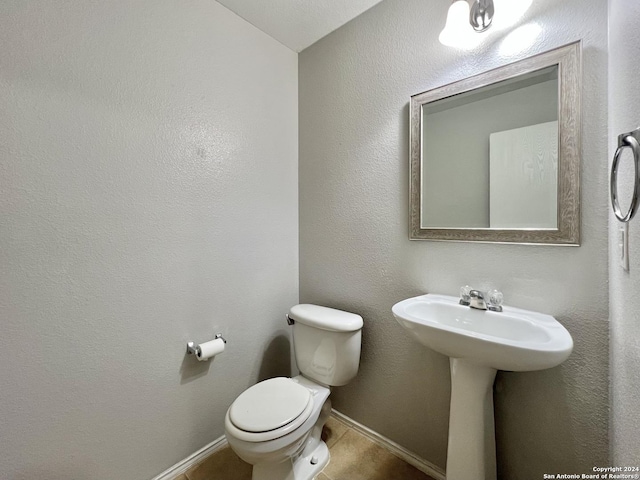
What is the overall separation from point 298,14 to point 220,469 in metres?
2.57

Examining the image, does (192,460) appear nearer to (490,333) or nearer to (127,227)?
(127,227)

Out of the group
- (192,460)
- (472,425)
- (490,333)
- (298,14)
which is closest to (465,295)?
(490,333)

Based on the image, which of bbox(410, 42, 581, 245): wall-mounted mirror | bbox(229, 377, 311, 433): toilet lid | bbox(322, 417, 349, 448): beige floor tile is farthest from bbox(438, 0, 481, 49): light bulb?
bbox(322, 417, 349, 448): beige floor tile

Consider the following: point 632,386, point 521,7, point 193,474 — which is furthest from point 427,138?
point 193,474

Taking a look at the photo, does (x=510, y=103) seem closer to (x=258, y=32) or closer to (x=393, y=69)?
(x=393, y=69)

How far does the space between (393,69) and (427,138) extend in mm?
455

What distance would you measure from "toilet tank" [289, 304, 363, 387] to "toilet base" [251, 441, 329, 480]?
0.35 meters

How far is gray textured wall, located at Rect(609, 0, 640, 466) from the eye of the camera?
61 centimetres

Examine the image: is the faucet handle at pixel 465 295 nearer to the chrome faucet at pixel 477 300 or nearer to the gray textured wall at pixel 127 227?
the chrome faucet at pixel 477 300

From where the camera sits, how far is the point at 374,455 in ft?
4.75

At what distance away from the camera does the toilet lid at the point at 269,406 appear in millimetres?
1079

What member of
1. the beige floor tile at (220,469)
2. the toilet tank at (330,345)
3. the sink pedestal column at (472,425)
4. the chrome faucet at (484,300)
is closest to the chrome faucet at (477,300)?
the chrome faucet at (484,300)

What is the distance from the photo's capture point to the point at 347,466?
1378 mm

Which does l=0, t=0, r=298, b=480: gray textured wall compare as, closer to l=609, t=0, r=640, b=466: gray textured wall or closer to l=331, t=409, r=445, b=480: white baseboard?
l=331, t=409, r=445, b=480: white baseboard
